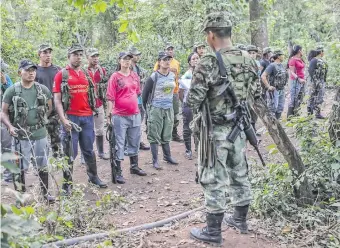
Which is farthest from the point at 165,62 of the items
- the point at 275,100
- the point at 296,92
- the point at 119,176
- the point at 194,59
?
the point at 296,92

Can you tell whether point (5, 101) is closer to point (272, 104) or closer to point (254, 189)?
point (254, 189)

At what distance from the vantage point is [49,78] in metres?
6.82

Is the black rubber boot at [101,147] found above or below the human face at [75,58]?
below

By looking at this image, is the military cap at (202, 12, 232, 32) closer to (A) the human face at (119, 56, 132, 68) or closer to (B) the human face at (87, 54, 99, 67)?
(A) the human face at (119, 56, 132, 68)

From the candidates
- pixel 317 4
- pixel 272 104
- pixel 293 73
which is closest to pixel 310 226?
pixel 272 104

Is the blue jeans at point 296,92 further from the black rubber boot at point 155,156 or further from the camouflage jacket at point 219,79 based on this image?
the camouflage jacket at point 219,79

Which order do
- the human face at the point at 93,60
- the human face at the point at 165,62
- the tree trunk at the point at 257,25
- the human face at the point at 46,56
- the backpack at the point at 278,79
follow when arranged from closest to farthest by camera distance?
the human face at the point at 46,56 < the human face at the point at 165,62 < the human face at the point at 93,60 < the backpack at the point at 278,79 < the tree trunk at the point at 257,25

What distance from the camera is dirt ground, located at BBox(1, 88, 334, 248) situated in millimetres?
4270

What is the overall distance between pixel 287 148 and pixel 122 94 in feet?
9.64

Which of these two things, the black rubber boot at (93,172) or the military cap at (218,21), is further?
the black rubber boot at (93,172)

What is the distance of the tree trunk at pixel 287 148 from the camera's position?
4801mm

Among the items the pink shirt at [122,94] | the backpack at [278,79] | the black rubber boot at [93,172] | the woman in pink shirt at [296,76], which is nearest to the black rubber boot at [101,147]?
the pink shirt at [122,94]

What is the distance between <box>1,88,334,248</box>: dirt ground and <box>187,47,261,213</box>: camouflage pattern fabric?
509 millimetres

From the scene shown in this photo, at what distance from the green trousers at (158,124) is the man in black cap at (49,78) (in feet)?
5.31
